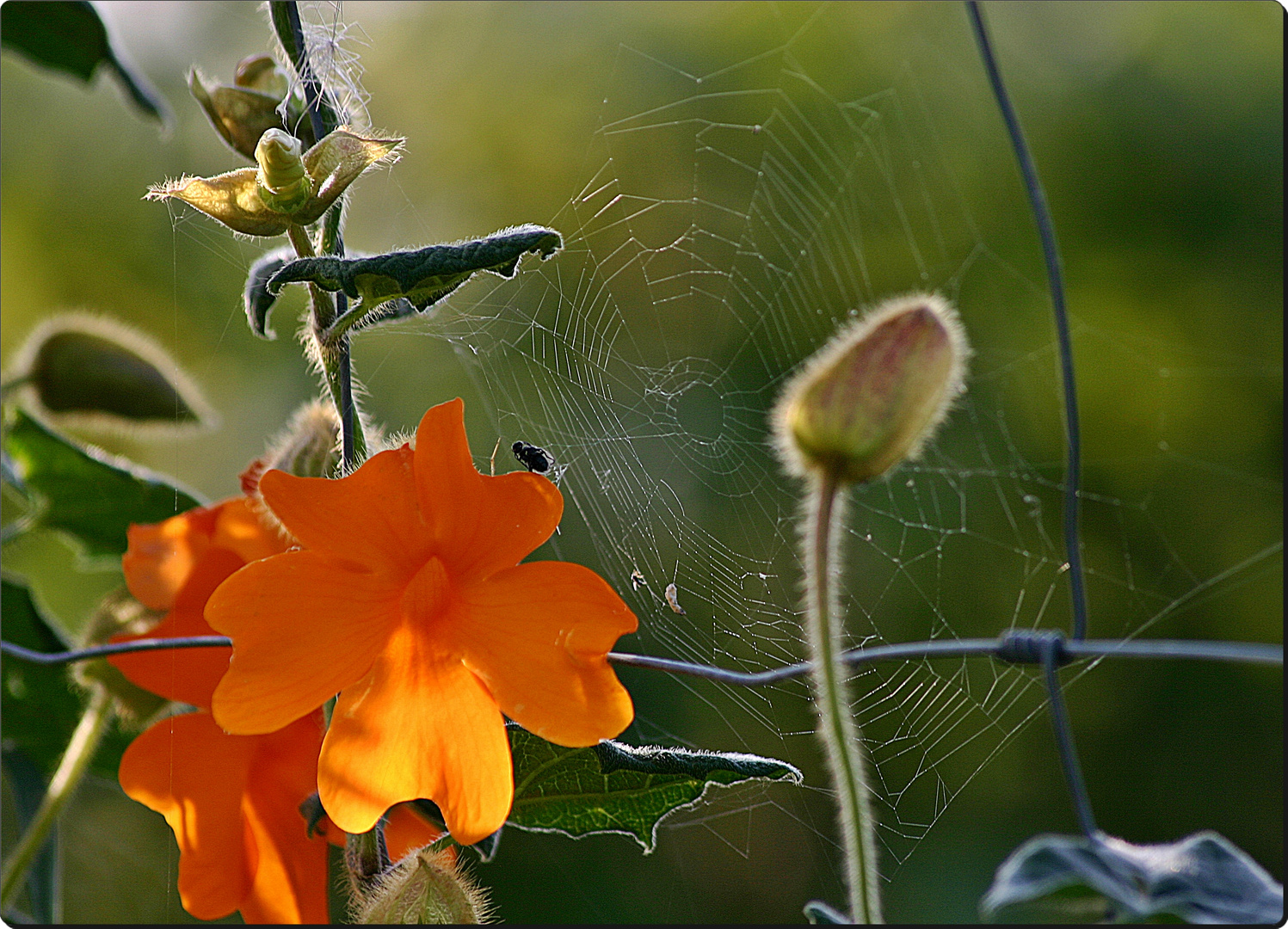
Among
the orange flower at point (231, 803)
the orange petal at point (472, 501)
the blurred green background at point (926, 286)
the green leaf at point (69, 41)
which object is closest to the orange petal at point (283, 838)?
the orange flower at point (231, 803)

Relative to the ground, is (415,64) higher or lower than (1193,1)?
higher

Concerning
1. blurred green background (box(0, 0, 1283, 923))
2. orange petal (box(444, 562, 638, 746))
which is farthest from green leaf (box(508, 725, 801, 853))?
blurred green background (box(0, 0, 1283, 923))

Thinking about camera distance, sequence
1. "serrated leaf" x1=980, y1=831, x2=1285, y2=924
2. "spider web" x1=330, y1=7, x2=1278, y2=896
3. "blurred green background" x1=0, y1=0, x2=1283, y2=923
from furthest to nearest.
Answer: "blurred green background" x1=0, y1=0, x2=1283, y2=923, "spider web" x1=330, y1=7, x2=1278, y2=896, "serrated leaf" x1=980, y1=831, x2=1285, y2=924

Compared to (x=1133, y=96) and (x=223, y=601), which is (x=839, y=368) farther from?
(x=1133, y=96)

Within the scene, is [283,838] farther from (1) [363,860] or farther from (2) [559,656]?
(2) [559,656]

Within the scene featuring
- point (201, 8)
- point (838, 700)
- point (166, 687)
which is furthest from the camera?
point (201, 8)

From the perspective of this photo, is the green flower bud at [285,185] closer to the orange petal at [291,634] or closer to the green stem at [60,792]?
the orange petal at [291,634]

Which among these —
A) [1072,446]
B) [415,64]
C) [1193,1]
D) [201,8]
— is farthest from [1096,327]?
[1072,446]

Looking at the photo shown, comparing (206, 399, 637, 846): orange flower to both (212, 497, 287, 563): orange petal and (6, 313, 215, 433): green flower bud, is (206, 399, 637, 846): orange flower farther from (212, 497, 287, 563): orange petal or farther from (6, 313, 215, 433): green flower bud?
(6, 313, 215, 433): green flower bud

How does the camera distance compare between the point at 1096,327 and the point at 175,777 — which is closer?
the point at 175,777
